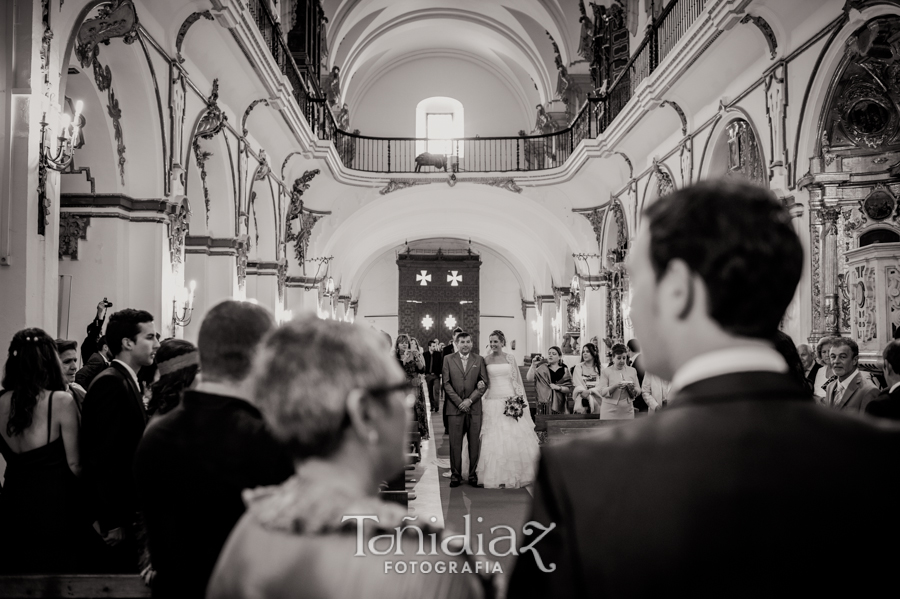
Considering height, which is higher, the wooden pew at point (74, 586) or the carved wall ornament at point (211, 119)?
the carved wall ornament at point (211, 119)

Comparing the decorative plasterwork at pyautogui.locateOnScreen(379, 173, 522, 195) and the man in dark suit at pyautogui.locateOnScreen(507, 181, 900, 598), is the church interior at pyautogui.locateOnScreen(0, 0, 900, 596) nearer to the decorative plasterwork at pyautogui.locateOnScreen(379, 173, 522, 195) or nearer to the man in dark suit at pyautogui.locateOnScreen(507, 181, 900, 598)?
the decorative plasterwork at pyautogui.locateOnScreen(379, 173, 522, 195)

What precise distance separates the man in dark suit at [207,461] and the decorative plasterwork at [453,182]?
17736 mm

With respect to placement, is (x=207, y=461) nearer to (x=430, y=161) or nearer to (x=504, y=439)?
(x=504, y=439)

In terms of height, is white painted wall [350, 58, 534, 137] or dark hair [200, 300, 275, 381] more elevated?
white painted wall [350, 58, 534, 137]

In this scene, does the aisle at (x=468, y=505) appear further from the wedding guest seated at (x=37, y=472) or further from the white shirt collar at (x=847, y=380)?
the wedding guest seated at (x=37, y=472)

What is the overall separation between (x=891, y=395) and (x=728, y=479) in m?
3.73

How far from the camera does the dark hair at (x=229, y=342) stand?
219 cm

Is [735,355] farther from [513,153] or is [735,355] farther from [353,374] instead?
[513,153]

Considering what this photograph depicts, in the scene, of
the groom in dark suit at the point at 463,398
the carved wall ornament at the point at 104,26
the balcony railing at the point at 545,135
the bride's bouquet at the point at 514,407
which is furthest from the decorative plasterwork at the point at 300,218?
the carved wall ornament at the point at 104,26

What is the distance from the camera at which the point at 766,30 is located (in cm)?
899

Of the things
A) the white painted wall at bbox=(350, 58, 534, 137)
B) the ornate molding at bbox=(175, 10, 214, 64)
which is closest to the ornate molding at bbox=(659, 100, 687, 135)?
the ornate molding at bbox=(175, 10, 214, 64)

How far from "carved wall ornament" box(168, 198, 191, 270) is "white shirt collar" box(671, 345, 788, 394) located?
836 cm

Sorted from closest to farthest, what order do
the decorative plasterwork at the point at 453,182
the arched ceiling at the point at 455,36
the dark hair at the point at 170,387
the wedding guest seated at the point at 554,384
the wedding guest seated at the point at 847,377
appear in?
1. the dark hair at the point at 170,387
2. the wedding guest seated at the point at 847,377
3. the wedding guest seated at the point at 554,384
4. the decorative plasterwork at the point at 453,182
5. the arched ceiling at the point at 455,36

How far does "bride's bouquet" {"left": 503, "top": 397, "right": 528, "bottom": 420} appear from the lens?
29.5 ft
